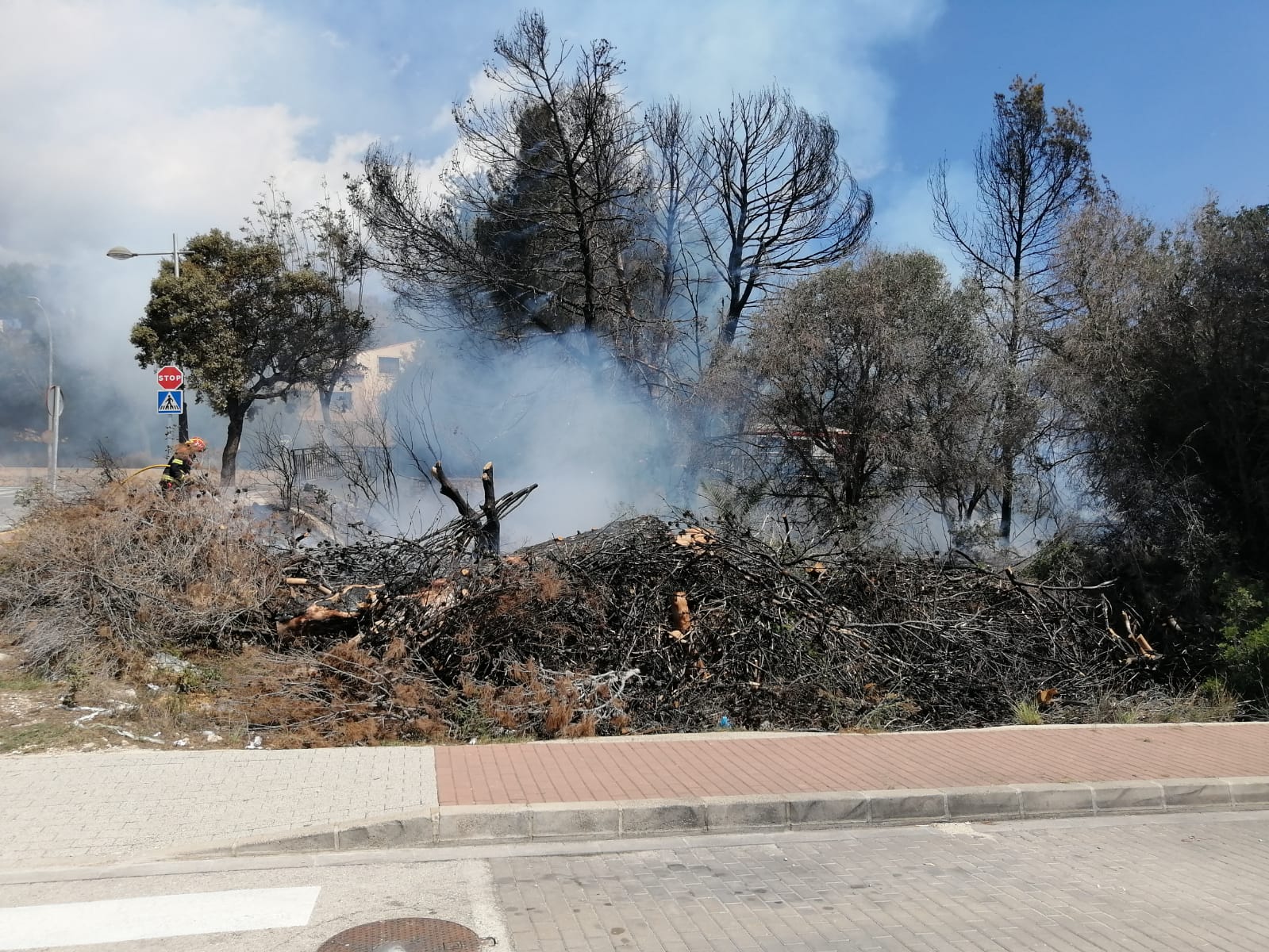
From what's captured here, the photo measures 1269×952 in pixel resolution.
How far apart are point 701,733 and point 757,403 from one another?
8.03 metres

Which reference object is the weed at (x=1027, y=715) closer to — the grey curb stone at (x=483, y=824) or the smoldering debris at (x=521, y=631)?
the smoldering debris at (x=521, y=631)

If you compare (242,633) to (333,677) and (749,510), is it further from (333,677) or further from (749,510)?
(749,510)

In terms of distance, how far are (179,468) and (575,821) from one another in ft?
20.1

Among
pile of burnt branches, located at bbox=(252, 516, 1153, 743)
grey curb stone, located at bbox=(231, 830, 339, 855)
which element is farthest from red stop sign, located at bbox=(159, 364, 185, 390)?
grey curb stone, located at bbox=(231, 830, 339, 855)

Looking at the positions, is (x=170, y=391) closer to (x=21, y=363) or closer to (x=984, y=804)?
(x=984, y=804)

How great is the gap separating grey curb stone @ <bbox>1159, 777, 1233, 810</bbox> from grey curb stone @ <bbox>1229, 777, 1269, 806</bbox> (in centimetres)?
4

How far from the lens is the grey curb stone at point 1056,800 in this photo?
524cm

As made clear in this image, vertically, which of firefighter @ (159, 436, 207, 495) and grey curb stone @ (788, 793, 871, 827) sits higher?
firefighter @ (159, 436, 207, 495)

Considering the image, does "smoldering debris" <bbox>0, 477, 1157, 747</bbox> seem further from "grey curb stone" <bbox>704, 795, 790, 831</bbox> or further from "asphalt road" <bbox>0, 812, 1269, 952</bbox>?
"asphalt road" <bbox>0, 812, 1269, 952</bbox>

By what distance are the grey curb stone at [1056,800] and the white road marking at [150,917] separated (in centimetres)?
368

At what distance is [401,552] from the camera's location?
8.09 metres

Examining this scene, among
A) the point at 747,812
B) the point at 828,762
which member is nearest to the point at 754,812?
the point at 747,812

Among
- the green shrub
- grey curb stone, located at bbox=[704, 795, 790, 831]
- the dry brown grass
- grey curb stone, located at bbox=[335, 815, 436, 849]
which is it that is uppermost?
the dry brown grass

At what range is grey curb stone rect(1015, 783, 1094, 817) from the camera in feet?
17.2
